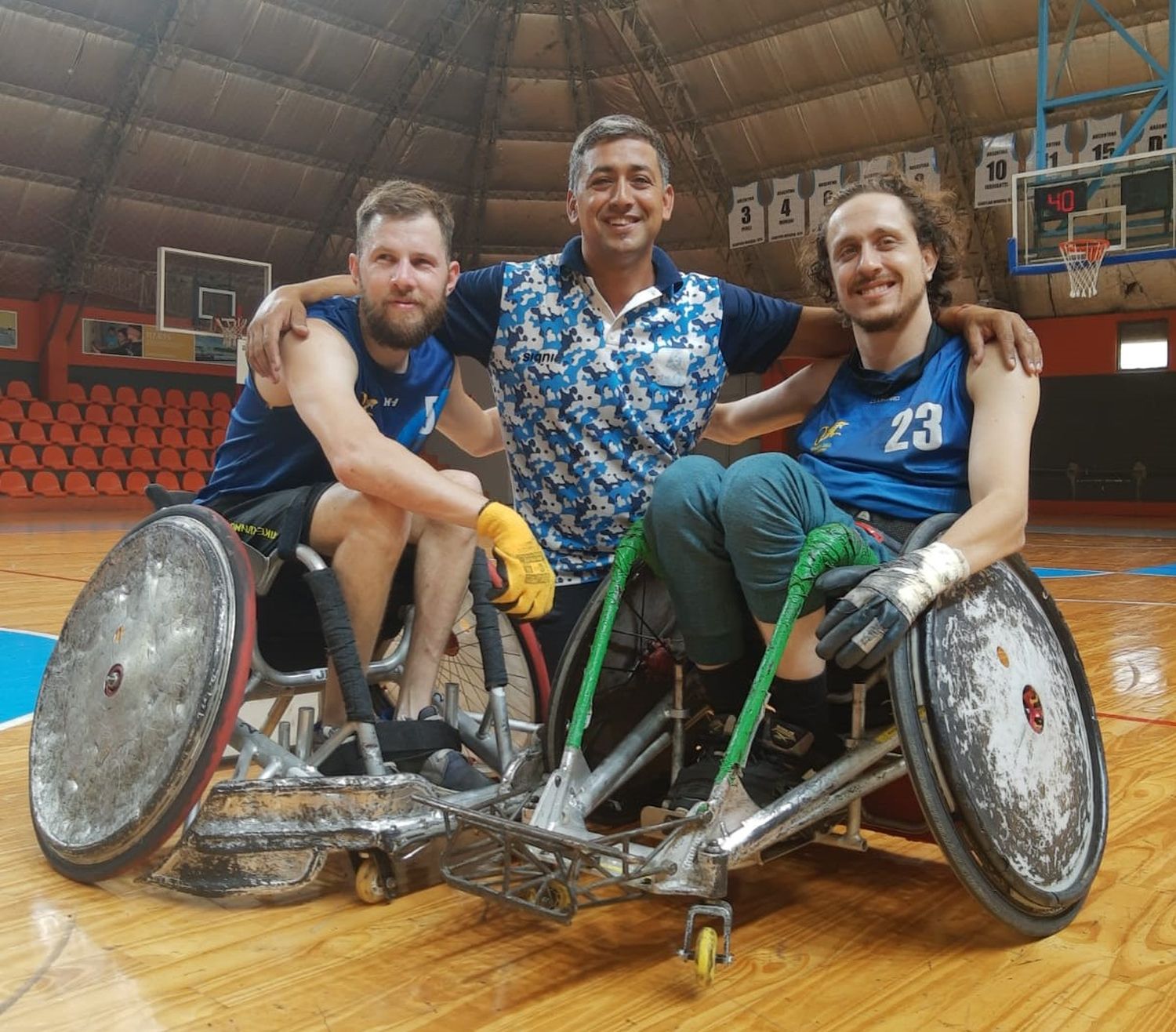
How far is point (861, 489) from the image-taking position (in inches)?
79.6

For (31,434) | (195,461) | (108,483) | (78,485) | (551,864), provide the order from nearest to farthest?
1. (551,864)
2. (31,434)
3. (78,485)
4. (108,483)
5. (195,461)

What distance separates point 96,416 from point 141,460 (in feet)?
2.83

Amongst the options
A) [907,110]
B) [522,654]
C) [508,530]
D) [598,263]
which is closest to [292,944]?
[508,530]

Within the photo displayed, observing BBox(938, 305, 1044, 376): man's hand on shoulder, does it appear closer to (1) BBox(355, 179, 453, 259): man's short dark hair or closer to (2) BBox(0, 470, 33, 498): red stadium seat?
(1) BBox(355, 179, 453, 259): man's short dark hair

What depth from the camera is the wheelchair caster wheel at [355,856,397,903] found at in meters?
1.83

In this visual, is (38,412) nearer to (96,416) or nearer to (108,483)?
(96,416)

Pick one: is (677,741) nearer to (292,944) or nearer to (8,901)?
(292,944)

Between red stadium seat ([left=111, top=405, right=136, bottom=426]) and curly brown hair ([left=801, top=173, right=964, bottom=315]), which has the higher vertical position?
red stadium seat ([left=111, top=405, right=136, bottom=426])

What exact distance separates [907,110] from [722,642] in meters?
13.2

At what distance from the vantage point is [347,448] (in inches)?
78.4

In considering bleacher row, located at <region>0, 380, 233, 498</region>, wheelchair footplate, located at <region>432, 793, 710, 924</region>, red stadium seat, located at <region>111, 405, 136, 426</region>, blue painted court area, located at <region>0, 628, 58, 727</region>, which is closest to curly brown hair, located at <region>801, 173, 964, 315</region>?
wheelchair footplate, located at <region>432, 793, 710, 924</region>

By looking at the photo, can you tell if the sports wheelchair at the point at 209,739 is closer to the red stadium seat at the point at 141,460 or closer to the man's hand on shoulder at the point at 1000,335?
the man's hand on shoulder at the point at 1000,335

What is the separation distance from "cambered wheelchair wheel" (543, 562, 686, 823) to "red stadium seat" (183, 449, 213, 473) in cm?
1451

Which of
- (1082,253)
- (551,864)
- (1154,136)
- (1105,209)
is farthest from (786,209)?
(551,864)
